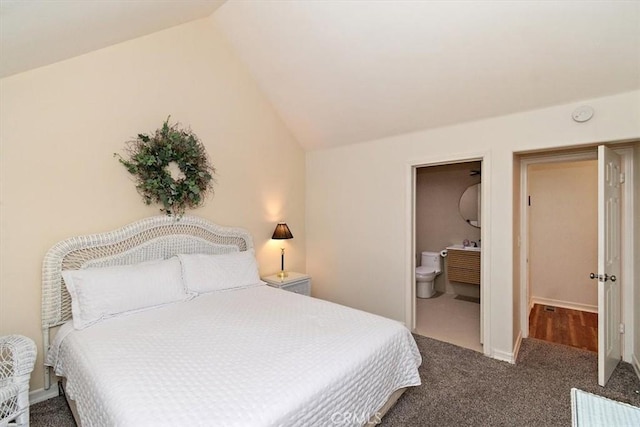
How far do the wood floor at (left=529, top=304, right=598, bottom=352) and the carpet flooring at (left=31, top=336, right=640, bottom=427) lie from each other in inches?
12.1

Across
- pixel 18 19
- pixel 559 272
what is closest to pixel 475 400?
pixel 559 272

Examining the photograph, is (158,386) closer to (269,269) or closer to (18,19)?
(18,19)

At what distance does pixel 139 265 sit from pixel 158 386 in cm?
141

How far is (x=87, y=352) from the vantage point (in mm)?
1678

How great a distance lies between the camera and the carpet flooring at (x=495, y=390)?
196 cm

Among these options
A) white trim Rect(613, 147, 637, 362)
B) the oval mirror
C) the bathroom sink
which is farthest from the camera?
the oval mirror

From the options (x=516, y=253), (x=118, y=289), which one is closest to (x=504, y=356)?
(x=516, y=253)

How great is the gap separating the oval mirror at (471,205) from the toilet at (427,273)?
0.75 metres

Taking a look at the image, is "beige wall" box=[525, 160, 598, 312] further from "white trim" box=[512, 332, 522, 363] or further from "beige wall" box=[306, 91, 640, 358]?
"beige wall" box=[306, 91, 640, 358]

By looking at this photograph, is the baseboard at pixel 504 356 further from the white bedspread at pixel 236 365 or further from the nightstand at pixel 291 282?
the nightstand at pixel 291 282

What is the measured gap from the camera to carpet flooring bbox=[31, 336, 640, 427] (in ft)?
6.43

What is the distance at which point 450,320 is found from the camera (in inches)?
147

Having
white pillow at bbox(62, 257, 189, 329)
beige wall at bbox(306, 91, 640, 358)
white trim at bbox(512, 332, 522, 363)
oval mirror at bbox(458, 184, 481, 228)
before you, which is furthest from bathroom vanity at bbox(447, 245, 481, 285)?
white pillow at bbox(62, 257, 189, 329)

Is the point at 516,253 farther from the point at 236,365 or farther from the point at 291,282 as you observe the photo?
the point at 236,365
